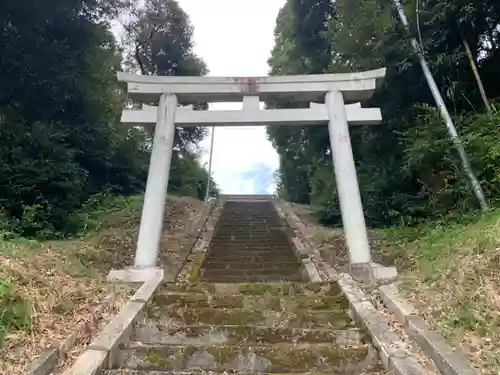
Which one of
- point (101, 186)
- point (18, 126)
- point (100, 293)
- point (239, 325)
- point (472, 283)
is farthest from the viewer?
point (101, 186)

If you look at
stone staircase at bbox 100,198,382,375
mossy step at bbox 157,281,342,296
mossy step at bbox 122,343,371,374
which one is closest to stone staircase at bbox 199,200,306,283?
mossy step at bbox 157,281,342,296

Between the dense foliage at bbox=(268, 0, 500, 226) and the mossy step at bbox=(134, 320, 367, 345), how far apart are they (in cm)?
373

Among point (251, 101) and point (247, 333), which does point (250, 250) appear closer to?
point (251, 101)

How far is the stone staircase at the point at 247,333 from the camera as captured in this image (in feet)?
12.5

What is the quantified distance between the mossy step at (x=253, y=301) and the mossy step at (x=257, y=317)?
0.14 meters

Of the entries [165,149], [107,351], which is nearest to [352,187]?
[165,149]

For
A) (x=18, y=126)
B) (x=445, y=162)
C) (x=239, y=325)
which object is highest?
(x=18, y=126)

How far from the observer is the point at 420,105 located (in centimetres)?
894

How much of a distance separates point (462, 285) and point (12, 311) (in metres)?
3.76

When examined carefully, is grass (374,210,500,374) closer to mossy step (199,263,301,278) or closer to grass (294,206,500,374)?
grass (294,206,500,374)

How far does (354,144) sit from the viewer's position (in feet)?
39.6

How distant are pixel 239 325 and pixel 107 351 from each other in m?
1.26

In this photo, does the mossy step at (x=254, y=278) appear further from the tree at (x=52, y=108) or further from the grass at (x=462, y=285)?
the tree at (x=52, y=108)

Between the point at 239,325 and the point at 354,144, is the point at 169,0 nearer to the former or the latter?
the point at 354,144
